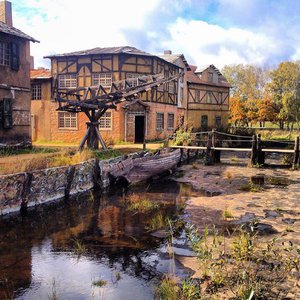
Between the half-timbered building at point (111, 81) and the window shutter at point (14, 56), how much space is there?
7211mm

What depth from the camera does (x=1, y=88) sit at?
17703 mm

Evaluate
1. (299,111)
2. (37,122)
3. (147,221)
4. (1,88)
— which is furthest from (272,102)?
(147,221)

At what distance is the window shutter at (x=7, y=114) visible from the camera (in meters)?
17.9

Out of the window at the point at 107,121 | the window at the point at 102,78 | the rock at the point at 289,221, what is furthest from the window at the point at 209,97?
the rock at the point at 289,221

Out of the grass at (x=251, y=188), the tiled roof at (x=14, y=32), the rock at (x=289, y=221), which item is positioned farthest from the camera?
the tiled roof at (x=14, y=32)

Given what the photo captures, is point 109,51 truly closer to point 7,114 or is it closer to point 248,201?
point 7,114

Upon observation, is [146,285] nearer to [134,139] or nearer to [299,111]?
[134,139]

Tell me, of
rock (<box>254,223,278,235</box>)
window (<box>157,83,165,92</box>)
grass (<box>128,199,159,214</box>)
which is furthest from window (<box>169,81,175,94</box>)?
rock (<box>254,223,278,235</box>)

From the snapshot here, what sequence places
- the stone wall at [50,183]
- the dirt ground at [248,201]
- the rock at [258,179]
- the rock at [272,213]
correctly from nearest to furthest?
the dirt ground at [248,201]
the rock at [272,213]
the stone wall at [50,183]
the rock at [258,179]

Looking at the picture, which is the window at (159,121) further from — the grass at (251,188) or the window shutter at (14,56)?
the grass at (251,188)

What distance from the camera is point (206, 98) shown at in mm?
37844

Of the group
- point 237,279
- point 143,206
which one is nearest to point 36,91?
point 143,206

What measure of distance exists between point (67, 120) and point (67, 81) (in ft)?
9.81

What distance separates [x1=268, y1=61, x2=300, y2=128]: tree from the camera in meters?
40.3
